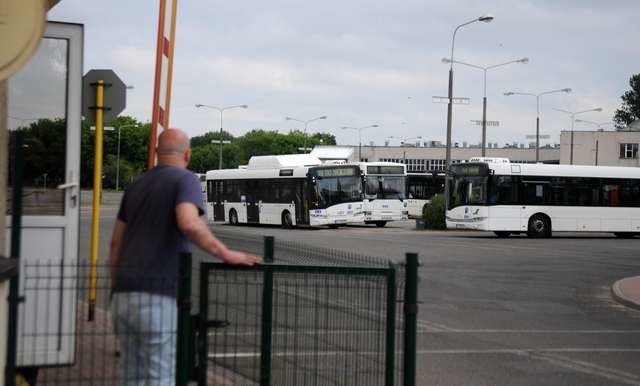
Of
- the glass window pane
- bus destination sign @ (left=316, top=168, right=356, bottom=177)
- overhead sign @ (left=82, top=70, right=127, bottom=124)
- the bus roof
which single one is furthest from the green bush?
the glass window pane

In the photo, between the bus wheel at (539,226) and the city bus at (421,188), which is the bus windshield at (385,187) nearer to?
the bus wheel at (539,226)

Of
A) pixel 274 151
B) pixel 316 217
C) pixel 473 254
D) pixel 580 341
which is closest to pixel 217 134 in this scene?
pixel 274 151

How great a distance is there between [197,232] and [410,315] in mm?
1303

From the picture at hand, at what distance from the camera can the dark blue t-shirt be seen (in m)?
5.15

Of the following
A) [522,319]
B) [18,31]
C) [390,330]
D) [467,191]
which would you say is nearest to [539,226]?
[467,191]

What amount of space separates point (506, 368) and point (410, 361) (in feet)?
15.0

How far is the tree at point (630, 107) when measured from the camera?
12425cm

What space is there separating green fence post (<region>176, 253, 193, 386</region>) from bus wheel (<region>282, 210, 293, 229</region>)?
1520 inches

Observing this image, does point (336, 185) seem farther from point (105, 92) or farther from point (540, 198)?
point (105, 92)

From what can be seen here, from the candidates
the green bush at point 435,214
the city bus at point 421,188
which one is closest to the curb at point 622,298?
the green bush at point 435,214

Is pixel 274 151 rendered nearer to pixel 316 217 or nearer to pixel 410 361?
pixel 316 217

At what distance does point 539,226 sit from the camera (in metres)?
37.3

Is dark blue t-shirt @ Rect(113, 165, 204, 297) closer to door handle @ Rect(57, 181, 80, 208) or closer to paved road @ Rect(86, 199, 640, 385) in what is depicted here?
door handle @ Rect(57, 181, 80, 208)

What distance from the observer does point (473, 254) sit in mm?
27156
